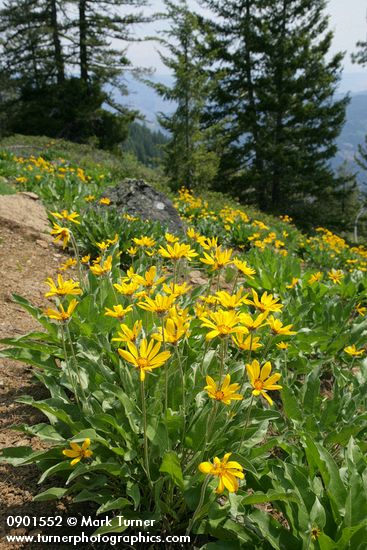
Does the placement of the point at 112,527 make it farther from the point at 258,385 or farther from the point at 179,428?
the point at 258,385

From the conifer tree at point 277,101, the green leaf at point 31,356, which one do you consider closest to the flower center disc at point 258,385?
the green leaf at point 31,356

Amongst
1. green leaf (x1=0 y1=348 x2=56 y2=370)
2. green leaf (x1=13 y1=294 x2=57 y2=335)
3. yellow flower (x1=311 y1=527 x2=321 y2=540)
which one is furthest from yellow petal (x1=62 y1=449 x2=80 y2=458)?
green leaf (x1=13 y1=294 x2=57 y2=335)

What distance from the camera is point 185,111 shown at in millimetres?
13688

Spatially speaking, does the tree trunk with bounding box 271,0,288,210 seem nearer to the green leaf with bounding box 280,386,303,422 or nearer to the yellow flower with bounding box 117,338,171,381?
the green leaf with bounding box 280,386,303,422

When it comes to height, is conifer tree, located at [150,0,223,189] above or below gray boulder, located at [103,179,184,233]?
above

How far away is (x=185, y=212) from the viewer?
8312 mm

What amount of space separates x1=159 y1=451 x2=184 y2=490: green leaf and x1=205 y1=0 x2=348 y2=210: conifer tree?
19650 mm

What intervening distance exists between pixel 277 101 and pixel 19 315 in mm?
19440

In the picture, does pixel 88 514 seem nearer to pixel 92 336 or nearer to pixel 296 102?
pixel 92 336

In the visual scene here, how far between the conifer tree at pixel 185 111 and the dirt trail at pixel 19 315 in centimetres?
849

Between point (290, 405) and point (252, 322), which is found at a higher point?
point (252, 322)

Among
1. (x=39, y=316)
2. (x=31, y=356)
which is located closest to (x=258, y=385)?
(x=31, y=356)

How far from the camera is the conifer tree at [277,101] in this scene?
63.9 feet

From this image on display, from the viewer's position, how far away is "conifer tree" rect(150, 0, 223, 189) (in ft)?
42.1
